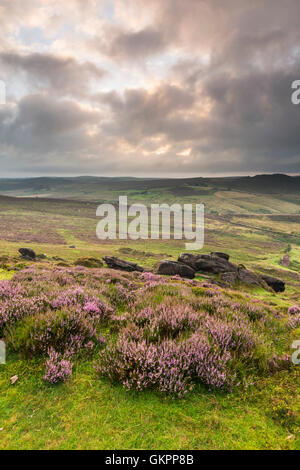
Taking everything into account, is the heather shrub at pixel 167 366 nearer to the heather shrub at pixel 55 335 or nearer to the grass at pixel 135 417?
the grass at pixel 135 417

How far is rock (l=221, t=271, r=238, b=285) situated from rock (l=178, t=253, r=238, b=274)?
1017 mm

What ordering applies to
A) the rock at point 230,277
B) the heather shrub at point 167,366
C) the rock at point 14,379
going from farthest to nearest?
1. the rock at point 230,277
2. the rock at point 14,379
3. the heather shrub at point 167,366

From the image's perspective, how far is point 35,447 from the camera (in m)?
2.61

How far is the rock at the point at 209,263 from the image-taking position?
1443 inches

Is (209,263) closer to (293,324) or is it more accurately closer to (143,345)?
(293,324)

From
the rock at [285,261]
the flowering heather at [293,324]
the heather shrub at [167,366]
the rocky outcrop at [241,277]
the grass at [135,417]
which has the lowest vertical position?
the rock at [285,261]

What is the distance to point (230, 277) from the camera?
34.4 meters

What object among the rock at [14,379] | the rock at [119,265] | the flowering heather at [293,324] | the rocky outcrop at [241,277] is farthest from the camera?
the rock at [119,265]

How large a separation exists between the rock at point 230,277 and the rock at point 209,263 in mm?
1017

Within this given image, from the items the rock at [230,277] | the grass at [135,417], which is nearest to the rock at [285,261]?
the rock at [230,277]

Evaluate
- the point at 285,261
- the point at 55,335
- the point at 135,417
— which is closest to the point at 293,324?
the point at 135,417

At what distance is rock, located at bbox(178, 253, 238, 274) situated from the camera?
36.7 meters

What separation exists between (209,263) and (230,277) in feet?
15.5
